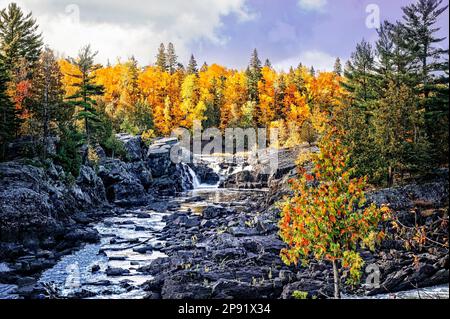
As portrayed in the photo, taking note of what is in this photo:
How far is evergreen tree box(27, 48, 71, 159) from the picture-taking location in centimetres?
3059

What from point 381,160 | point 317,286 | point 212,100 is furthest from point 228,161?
point 317,286

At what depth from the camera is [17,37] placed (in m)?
38.4

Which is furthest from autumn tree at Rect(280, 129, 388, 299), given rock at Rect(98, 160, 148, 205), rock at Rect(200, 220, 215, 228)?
rock at Rect(98, 160, 148, 205)

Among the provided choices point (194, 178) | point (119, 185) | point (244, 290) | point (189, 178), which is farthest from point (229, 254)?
point (194, 178)

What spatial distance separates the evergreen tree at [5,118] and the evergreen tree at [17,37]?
1040cm

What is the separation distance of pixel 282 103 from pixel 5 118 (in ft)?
162

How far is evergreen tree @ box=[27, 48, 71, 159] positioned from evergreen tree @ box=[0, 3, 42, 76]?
23.2 feet

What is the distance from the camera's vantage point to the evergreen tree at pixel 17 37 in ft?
126

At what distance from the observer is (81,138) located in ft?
132

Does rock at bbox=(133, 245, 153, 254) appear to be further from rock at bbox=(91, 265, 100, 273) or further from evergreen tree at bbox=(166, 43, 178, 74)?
evergreen tree at bbox=(166, 43, 178, 74)

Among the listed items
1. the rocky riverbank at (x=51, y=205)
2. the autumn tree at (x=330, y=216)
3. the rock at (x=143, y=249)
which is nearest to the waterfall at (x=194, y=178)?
the rocky riverbank at (x=51, y=205)
